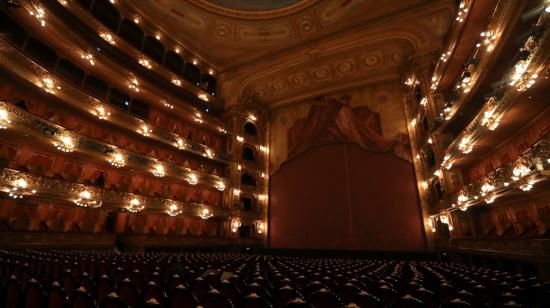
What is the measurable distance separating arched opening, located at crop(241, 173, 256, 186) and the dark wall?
5.67 feet

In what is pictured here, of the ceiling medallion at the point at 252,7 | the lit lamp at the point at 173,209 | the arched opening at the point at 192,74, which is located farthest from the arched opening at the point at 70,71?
the lit lamp at the point at 173,209

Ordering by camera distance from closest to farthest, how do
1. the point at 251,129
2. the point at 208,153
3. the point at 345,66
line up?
the point at 208,153 → the point at 345,66 → the point at 251,129

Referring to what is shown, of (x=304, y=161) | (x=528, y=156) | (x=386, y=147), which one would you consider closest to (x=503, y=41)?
(x=528, y=156)

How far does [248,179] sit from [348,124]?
8.77 m

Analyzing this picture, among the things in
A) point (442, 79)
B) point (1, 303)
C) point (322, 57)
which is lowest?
point (1, 303)

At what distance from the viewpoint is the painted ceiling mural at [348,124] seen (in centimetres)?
1806

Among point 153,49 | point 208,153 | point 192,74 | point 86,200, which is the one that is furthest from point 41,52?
point 208,153

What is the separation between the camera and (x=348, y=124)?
63.5 ft

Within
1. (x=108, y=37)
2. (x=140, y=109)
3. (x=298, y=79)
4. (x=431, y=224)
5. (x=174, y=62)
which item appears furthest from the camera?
(x=298, y=79)

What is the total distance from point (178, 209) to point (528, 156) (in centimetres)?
1567

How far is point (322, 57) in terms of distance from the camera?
19.0m

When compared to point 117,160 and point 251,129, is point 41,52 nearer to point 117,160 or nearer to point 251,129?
point 117,160

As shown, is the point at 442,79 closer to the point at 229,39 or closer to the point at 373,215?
the point at 373,215

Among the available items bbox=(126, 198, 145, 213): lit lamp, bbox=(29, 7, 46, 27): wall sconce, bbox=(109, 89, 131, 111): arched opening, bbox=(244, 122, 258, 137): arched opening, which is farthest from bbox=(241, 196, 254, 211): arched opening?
bbox=(29, 7, 46, 27): wall sconce
